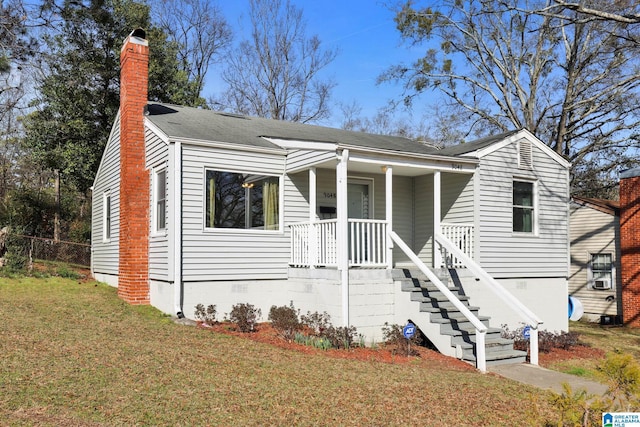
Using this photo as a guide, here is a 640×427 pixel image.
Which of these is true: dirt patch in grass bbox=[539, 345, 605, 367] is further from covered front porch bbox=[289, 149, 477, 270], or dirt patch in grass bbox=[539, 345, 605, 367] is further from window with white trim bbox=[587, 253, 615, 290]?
window with white trim bbox=[587, 253, 615, 290]

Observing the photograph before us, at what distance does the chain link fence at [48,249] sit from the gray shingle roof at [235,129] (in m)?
5.84

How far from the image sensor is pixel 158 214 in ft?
40.0

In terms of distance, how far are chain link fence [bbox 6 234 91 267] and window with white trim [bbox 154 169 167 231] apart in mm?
5809

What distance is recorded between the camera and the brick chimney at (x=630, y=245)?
1744 centimetres

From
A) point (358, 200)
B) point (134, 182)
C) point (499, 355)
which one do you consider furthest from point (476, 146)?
point (134, 182)

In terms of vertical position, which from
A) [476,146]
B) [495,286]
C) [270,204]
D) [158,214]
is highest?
[476,146]

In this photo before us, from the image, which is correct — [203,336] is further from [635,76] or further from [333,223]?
[635,76]

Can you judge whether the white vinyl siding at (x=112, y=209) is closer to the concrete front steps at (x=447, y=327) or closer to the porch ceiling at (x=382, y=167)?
the porch ceiling at (x=382, y=167)

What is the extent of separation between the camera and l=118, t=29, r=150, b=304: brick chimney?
1224cm

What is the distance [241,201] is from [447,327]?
17.0 feet

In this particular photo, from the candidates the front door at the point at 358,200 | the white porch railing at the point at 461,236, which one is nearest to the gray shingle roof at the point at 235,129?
the front door at the point at 358,200

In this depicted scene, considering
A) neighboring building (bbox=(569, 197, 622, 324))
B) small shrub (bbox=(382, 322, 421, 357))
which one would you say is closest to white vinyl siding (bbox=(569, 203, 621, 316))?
neighboring building (bbox=(569, 197, 622, 324))

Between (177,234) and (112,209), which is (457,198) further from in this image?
(112,209)

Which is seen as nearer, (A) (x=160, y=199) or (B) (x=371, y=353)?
(B) (x=371, y=353)
